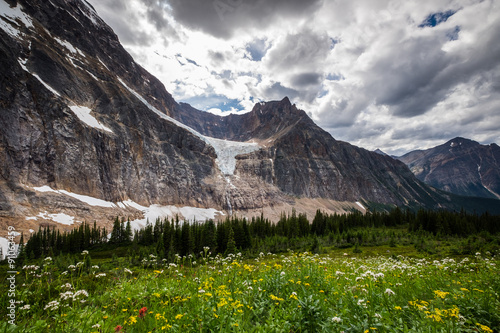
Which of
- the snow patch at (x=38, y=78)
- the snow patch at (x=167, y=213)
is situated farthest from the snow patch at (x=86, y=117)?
the snow patch at (x=167, y=213)

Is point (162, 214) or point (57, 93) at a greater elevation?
point (57, 93)

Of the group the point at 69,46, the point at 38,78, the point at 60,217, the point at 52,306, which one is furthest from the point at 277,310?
the point at 69,46

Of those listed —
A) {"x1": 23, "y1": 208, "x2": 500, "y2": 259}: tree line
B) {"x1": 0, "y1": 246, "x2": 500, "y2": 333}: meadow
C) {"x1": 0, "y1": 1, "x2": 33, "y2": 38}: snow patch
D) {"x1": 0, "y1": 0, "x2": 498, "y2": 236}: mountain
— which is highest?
{"x1": 0, "y1": 1, "x2": 33, "y2": 38}: snow patch

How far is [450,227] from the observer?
78.6m

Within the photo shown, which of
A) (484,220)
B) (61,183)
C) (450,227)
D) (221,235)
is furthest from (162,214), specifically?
(484,220)

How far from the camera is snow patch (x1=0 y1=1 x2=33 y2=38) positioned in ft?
410

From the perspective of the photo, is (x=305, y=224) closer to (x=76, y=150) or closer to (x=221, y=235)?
(x=221, y=235)

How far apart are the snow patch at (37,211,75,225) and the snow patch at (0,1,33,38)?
115 m

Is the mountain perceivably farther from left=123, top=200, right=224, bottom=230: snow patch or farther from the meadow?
the meadow

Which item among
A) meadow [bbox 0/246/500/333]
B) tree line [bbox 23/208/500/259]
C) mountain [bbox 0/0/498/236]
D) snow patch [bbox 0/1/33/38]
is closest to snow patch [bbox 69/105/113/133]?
mountain [bbox 0/0/498/236]

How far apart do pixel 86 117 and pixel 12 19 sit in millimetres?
76102

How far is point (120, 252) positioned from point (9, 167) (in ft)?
233

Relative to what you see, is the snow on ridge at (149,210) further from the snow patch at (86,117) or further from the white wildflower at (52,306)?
the white wildflower at (52,306)

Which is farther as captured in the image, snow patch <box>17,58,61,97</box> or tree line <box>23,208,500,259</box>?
snow patch <box>17,58,61,97</box>
